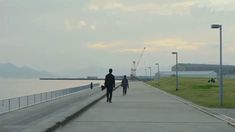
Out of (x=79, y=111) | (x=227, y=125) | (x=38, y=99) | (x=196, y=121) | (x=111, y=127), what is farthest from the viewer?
(x=38, y=99)

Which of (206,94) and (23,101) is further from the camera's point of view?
(206,94)

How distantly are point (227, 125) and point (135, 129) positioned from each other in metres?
3.54

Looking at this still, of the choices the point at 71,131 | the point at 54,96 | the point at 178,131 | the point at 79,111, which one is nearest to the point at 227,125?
the point at 178,131

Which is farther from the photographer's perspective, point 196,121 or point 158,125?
point 196,121

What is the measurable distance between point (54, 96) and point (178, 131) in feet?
88.7

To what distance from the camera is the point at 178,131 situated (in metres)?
15.2

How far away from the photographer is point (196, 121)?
18.8m

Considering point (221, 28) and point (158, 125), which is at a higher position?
point (221, 28)

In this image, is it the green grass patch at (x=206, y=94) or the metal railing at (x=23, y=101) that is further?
the green grass patch at (x=206, y=94)

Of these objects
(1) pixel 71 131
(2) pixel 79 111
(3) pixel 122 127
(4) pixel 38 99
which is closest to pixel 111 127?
(3) pixel 122 127

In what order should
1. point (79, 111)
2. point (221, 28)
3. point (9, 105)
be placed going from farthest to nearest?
point (221, 28), point (9, 105), point (79, 111)

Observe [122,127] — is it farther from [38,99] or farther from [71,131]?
[38,99]

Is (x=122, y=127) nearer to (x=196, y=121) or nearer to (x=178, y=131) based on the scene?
(x=178, y=131)

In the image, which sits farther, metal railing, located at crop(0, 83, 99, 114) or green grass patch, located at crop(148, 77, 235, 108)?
green grass patch, located at crop(148, 77, 235, 108)
